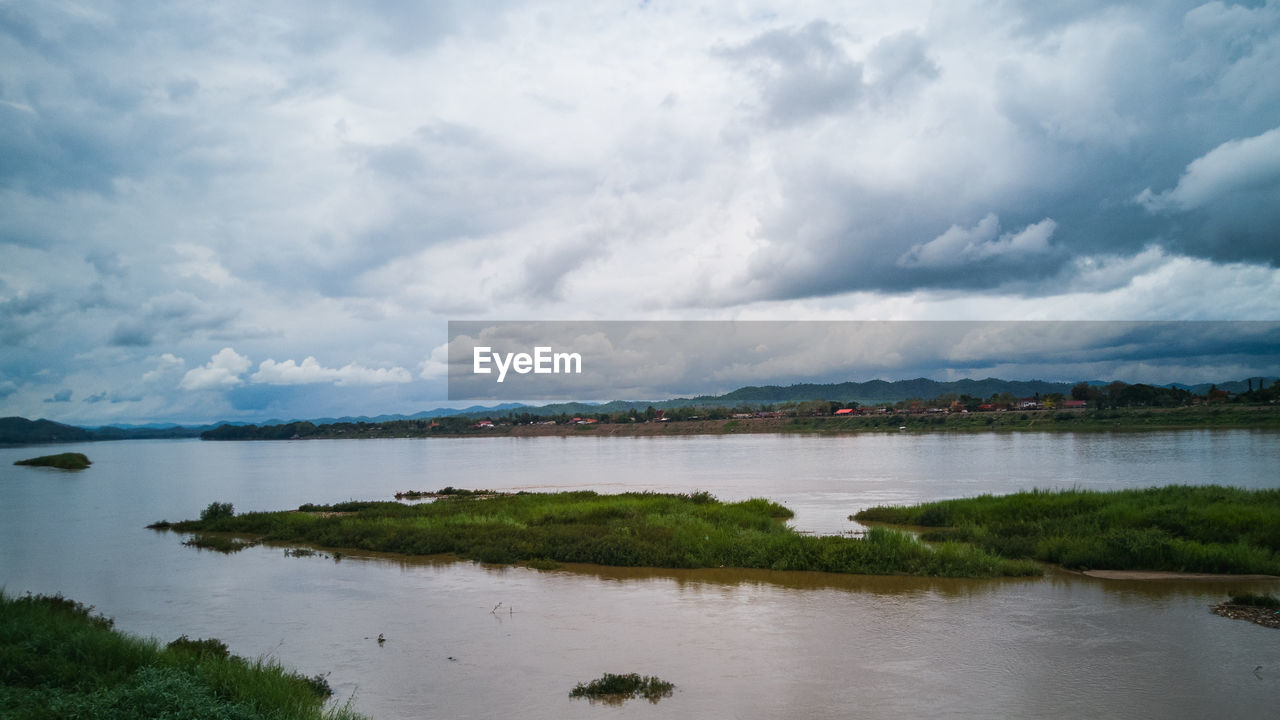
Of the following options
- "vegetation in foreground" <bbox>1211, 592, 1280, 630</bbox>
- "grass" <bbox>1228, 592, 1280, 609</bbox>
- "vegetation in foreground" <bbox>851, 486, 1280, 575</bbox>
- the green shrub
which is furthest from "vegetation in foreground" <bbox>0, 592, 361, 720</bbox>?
the green shrub

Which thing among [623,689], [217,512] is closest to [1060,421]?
[217,512]

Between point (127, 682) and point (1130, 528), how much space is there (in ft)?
67.6

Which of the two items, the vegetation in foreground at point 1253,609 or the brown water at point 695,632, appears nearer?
the brown water at point 695,632

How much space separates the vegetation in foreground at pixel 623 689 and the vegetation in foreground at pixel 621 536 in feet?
27.4

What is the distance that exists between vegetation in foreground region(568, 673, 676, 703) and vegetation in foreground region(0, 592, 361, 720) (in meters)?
3.06

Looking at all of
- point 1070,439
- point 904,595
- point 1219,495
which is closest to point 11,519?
point 904,595

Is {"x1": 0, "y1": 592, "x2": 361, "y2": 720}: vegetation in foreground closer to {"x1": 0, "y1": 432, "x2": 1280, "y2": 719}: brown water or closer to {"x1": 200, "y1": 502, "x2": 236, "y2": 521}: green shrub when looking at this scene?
{"x1": 0, "y1": 432, "x2": 1280, "y2": 719}: brown water

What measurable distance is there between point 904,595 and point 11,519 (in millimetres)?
39096

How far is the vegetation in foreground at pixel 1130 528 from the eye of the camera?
56.8ft

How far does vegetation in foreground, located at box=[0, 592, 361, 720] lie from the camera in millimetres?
7562

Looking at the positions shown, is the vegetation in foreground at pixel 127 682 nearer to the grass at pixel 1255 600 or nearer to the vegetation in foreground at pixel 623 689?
the vegetation in foreground at pixel 623 689

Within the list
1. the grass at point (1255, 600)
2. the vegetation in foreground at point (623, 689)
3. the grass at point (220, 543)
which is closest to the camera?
the vegetation in foreground at point (623, 689)

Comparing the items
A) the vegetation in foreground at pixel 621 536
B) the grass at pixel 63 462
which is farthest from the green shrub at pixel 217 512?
the grass at pixel 63 462

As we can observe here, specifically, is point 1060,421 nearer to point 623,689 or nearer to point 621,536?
point 621,536
